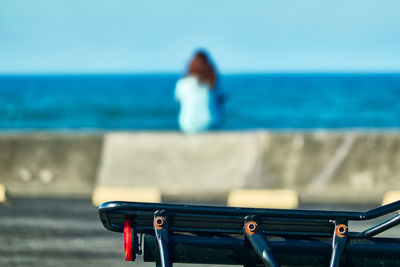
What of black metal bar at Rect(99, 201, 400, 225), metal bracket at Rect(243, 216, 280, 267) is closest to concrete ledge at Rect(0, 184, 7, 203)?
black metal bar at Rect(99, 201, 400, 225)

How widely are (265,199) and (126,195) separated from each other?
170 centimetres

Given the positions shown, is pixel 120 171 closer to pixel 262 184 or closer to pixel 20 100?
pixel 262 184

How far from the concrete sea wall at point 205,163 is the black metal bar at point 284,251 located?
536 cm

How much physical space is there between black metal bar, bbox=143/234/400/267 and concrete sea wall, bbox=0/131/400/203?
536 centimetres

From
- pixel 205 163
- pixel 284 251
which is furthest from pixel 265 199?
pixel 284 251

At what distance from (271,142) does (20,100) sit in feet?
197

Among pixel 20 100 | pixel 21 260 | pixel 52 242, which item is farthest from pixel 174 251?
pixel 20 100

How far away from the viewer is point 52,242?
559 centimetres

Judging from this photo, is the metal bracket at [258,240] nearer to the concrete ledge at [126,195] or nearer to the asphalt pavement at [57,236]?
the asphalt pavement at [57,236]

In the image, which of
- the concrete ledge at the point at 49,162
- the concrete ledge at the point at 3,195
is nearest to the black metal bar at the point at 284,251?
the concrete ledge at the point at 3,195

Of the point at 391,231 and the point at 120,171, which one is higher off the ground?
the point at 120,171

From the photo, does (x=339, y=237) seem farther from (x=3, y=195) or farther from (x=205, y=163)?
(x=3, y=195)

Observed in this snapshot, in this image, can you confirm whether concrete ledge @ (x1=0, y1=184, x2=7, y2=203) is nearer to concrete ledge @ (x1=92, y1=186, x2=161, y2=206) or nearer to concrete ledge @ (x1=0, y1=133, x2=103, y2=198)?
concrete ledge @ (x1=0, y1=133, x2=103, y2=198)

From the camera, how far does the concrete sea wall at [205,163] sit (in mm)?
7730
